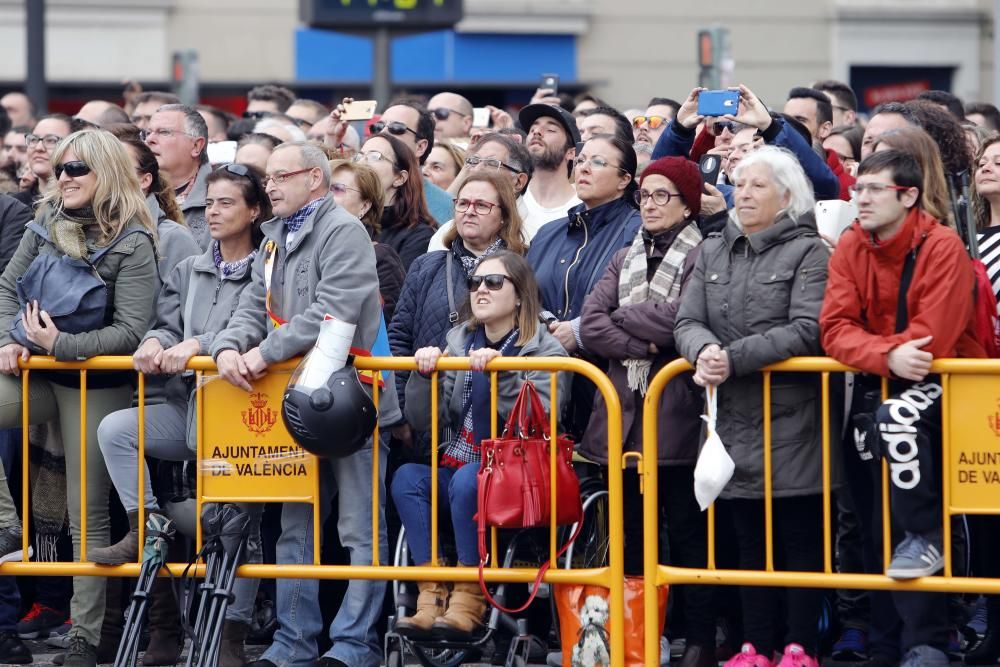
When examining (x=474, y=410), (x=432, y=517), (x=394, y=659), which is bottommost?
(x=394, y=659)

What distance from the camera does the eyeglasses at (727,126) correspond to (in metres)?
7.72

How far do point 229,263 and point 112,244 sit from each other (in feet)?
1.63

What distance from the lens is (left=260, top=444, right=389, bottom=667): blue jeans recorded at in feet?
22.6

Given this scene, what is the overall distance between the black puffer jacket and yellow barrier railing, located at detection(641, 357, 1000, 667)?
1204mm

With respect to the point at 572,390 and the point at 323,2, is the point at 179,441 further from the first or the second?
the point at 323,2

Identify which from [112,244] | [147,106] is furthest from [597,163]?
[147,106]

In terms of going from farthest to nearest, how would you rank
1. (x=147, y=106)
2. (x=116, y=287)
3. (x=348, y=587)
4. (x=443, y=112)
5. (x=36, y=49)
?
1. (x=36, y=49)
2. (x=443, y=112)
3. (x=147, y=106)
4. (x=116, y=287)
5. (x=348, y=587)

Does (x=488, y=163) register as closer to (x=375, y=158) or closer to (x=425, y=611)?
(x=375, y=158)

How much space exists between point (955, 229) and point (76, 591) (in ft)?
13.0

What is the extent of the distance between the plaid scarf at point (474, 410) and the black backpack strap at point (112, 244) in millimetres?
1495

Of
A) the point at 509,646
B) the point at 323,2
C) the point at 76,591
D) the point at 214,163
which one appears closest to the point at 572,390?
the point at 509,646

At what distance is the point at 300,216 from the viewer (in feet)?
22.8

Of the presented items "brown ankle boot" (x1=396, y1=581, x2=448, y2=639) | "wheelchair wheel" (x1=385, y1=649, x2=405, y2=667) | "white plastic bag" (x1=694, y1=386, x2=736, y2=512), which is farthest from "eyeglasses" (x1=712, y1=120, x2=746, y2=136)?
"wheelchair wheel" (x1=385, y1=649, x2=405, y2=667)

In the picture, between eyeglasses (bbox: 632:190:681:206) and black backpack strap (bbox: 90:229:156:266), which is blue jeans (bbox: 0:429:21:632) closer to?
black backpack strap (bbox: 90:229:156:266)
